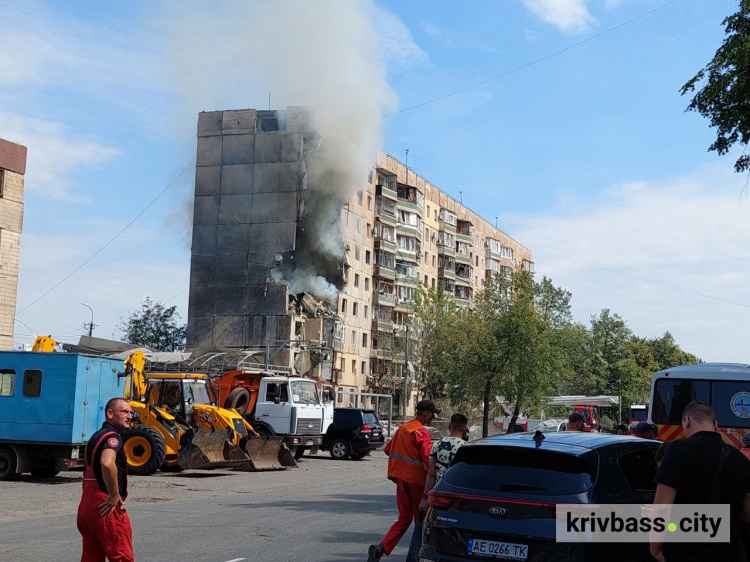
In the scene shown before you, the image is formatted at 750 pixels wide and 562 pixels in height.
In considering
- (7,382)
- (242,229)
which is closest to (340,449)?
(7,382)

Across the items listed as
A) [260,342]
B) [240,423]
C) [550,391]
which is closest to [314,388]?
[240,423]

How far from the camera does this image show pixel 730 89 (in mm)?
18406

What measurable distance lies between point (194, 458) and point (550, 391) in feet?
130

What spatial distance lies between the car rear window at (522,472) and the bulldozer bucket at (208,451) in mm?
17762

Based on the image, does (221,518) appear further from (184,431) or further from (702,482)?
(184,431)

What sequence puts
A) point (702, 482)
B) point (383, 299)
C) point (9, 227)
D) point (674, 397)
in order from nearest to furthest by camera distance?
point (702, 482) < point (674, 397) < point (9, 227) < point (383, 299)

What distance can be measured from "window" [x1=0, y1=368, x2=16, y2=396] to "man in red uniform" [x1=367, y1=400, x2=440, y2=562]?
15.2 m

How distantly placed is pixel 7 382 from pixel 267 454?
817 cm

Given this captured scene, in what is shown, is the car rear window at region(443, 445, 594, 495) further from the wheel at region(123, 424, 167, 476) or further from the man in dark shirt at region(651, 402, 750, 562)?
the wheel at region(123, 424, 167, 476)

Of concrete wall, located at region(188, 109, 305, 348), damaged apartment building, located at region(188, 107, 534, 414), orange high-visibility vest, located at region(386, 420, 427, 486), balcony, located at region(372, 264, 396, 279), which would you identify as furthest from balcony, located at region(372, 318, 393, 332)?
orange high-visibility vest, located at region(386, 420, 427, 486)

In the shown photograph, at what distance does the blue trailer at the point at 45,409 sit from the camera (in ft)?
69.9

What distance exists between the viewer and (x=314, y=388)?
33125 mm

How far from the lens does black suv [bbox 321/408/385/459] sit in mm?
35438

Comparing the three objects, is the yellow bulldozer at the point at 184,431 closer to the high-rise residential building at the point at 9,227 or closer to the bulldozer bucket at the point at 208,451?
the bulldozer bucket at the point at 208,451
